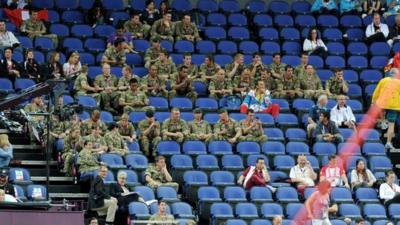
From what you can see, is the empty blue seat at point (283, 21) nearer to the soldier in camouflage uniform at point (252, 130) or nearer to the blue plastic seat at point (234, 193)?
the soldier in camouflage uniform at point (252, 130)

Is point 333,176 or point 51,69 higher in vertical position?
point 51,69

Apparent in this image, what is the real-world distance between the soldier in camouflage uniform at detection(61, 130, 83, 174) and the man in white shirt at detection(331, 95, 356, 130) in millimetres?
6218

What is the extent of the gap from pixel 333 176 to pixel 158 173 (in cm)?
375

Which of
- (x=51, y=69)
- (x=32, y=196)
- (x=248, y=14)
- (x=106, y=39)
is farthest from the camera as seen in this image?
(x=248, y=14)

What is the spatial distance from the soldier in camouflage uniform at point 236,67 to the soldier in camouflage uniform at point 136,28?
2.31 metres

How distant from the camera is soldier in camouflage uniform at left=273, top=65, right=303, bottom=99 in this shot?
2983 cm

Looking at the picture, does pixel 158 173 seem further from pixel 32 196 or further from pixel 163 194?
pixel 32 196

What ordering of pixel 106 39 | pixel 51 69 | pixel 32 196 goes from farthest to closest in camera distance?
pixel 106 39 < pixel 51 69 < pixel 32 196

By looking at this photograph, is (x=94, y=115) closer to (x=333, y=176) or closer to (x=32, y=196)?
(x=32, y=196)

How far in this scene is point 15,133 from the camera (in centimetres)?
2677

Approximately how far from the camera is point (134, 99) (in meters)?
28.0

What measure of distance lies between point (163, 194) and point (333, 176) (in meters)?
3.87

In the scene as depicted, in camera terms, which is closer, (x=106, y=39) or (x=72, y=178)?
(x=72, y=178)

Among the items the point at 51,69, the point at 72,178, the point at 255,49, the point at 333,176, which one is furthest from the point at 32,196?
the point at 255,49
